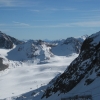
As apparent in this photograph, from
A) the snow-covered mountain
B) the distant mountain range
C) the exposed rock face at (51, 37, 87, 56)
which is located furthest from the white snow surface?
the exposed rock face at (51, 37, 87, 56)

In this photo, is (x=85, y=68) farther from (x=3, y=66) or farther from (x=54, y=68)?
(x=3, y=66)

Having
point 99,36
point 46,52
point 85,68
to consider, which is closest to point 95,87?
point 85,68

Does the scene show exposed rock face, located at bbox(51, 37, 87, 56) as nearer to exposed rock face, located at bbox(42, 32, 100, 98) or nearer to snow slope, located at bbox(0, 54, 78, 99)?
snow slope, located at bbox(0, 54, 78, 99)

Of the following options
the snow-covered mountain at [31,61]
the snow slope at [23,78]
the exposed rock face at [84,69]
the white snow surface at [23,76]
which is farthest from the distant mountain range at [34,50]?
the exposed rock face at [84,69]

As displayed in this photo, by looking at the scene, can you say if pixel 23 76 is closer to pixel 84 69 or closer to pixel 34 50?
pixel 34 50

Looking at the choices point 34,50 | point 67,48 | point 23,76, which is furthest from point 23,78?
point 67,48

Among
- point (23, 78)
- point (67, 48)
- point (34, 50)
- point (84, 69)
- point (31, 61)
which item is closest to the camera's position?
point (84, 69)
